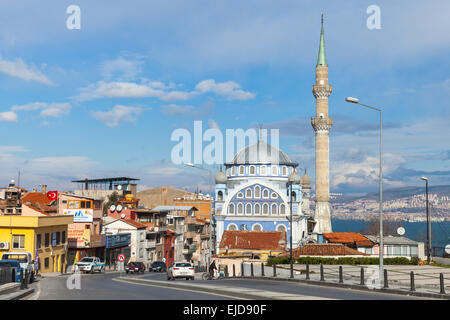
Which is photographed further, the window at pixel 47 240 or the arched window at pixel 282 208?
the arched window at pixel 282 208

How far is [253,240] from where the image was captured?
75.1 m

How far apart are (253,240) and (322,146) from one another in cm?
2709

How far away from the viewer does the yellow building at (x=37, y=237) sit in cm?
4809

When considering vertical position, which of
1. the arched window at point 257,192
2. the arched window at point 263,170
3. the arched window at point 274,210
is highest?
the arched window at point 263,170

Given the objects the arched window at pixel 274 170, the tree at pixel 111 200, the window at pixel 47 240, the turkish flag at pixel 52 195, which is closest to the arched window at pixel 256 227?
the arched window at pixel 274 170

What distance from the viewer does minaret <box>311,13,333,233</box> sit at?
95250 mm

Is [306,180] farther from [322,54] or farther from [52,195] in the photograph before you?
[52,195]

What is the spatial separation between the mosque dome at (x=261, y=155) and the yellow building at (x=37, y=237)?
48.5 metres

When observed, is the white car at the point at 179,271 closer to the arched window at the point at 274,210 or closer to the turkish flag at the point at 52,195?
the turkish flag at the point at 52,195

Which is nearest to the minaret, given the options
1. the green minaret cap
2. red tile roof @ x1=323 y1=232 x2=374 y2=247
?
the green minaret cap

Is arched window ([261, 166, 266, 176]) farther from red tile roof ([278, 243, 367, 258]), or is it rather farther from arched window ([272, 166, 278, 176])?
red tile roof ([278, 243, 367, 258])

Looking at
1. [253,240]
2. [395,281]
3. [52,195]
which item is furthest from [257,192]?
[395,281]

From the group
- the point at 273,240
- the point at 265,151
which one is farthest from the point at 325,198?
the point at 273,240

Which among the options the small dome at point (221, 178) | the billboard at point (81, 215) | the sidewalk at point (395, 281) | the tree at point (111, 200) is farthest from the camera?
the tree at point (111, 200)
